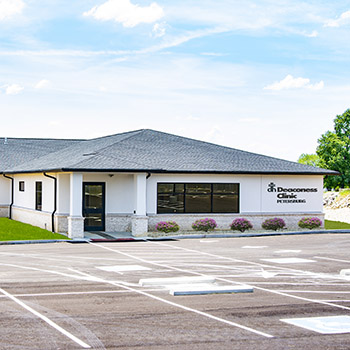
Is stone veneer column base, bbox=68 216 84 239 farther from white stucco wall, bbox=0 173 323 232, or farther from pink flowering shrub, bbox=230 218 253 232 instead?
pink flowering shrub, bbox=230 218 253 232

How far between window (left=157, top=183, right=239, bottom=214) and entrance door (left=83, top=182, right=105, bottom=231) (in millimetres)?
2755

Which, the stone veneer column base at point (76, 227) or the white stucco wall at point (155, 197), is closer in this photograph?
the stone veneer column base at point (76, 227)

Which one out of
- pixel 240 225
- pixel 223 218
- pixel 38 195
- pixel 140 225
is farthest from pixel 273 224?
pixel 38 195

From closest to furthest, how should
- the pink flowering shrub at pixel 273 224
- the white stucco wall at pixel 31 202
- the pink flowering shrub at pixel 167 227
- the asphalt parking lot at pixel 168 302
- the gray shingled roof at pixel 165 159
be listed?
1. the asphalt parking lot at pixel 168 302
2. the pink flowering shrub at pixel 167 227
3. the gray shingled roof at pixel 165 159
4. the white stucco wall at pixel 31 202
5. the pink flowering shrub at pixel 273 224

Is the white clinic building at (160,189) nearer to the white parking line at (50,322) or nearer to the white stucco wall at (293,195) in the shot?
the white stucco wall at (293,195)

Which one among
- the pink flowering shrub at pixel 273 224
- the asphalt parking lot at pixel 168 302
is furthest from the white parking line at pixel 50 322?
the pink flowering shrub at pixel 273 224

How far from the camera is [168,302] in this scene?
12086 mm

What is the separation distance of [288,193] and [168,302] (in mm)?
19413

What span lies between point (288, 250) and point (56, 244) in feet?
30.1

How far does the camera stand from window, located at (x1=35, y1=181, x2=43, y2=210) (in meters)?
30.8

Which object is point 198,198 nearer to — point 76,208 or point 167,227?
point 167,227

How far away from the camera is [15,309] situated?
11242mm

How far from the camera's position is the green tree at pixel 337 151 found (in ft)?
201

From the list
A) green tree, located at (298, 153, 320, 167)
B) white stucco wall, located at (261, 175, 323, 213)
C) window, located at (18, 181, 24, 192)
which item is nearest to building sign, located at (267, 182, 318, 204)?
white stucco wall, located at (261, 175, 323, 213)
